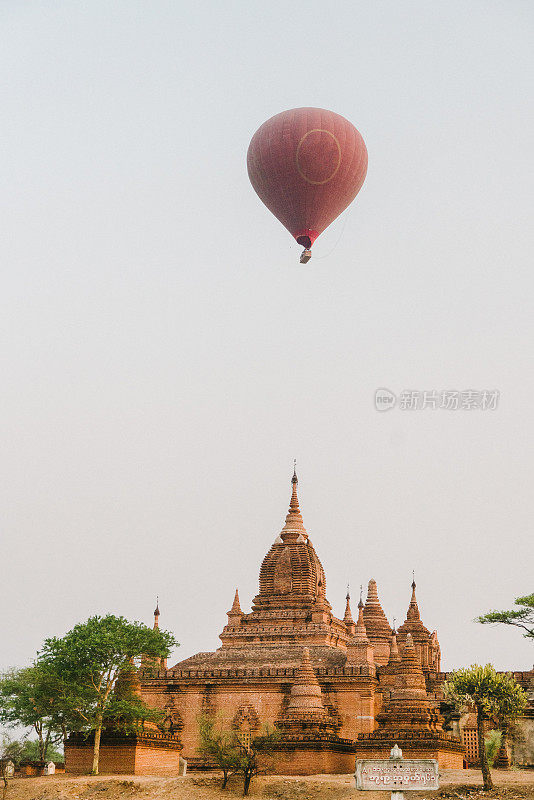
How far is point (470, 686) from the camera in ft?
142

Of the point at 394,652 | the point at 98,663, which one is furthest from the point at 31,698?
the point at 394,652

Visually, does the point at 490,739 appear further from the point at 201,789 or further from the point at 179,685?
the point at 179,685

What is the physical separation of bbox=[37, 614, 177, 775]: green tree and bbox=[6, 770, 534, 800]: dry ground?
317 cm

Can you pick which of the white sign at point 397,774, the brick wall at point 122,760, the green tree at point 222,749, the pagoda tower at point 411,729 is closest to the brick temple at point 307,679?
the pagoda tower at point 411,729

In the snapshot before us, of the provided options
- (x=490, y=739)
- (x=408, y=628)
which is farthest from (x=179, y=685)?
(x=490, y=739)

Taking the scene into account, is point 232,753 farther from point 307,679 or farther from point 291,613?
point 291,613

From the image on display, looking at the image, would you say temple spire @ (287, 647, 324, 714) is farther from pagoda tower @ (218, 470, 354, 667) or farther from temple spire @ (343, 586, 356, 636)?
temple spire @ (343, 586, 356, 636)

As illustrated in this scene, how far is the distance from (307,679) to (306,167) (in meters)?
25.0

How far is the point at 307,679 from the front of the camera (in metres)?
57.2

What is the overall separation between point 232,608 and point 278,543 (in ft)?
18.0

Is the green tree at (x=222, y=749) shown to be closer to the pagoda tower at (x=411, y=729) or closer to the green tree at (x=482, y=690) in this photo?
the pagoda tower at (x=411, y=729)

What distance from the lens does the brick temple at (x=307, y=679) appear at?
53.0 m

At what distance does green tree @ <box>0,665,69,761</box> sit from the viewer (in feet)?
175

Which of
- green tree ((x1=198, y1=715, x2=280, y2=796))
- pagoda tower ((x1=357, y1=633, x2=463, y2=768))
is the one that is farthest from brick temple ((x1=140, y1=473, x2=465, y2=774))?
green tree ((x1=198, y1=715, x2=280, y2=796))
